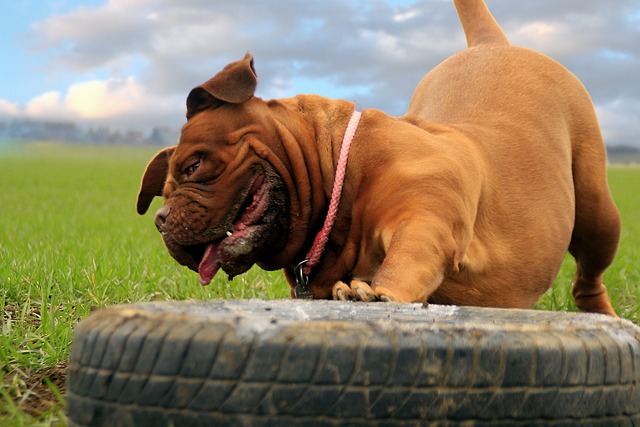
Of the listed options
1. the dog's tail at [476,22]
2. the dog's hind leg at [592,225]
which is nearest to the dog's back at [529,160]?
the dog's hind leg at [592,225]

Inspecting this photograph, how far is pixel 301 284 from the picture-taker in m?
3.43

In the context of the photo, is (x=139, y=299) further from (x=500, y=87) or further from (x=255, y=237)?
(x=500, y=87)

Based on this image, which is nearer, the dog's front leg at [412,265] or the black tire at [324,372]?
the black tire at [324,372]

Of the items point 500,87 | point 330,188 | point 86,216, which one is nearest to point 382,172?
point 330,188

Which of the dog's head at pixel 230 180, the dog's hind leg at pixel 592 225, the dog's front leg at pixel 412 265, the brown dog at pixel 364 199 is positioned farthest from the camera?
the dog's hind leg at pixel 592 225

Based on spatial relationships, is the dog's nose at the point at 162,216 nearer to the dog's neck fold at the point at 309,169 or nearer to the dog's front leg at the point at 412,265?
the dog's neck fold at the point at 309,169

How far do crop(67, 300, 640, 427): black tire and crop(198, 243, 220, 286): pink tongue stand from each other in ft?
4.68

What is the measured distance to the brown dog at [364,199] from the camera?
306 centimetres

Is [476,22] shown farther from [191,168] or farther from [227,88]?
[191,168]

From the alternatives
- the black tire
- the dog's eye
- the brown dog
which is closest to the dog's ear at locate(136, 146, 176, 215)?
the brown dog

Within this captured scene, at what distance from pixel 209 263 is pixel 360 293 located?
1.08 m

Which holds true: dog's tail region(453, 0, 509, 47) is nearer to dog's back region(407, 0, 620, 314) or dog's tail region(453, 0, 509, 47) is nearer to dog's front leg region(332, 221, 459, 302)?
dog's back region(407, 0, 620, 314)

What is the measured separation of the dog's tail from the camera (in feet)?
17.1

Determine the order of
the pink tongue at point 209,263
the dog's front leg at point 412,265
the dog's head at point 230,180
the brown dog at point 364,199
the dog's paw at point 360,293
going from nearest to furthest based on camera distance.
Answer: the dog's paw at point 360,293
the dog's front leg at point 412,265
the brown dog at point 364,199
the dog's head at point 230,180
the pink tongue at point 209,263
